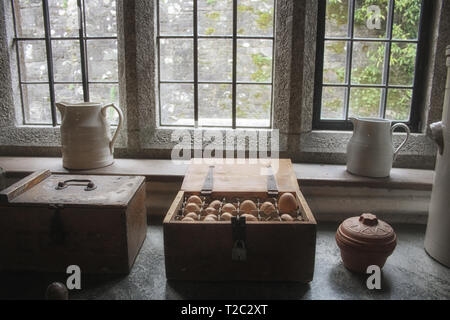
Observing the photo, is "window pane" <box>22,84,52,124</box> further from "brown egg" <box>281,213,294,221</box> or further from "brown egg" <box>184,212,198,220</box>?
"brown egg" <box>281,213,294,221</box>

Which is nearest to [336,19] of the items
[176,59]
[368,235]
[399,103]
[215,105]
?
[399,103]

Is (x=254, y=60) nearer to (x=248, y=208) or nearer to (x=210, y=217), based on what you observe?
(x=248, y=208)

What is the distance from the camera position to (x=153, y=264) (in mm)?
1494

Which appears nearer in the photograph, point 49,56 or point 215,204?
point 215,204

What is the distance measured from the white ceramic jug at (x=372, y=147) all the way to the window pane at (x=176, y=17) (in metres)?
1.09

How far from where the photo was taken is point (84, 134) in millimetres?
1879

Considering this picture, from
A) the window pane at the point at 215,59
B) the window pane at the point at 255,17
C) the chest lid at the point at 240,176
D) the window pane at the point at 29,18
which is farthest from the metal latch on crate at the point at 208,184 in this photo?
the window pane at the point at 29,18

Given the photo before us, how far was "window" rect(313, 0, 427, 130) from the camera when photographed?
210 cm

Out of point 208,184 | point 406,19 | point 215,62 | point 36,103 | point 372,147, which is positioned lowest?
point 208,184

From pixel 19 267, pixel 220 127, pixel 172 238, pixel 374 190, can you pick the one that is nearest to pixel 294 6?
pixel 220 127

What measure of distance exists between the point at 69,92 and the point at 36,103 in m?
0.23

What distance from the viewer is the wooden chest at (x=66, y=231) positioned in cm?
137
